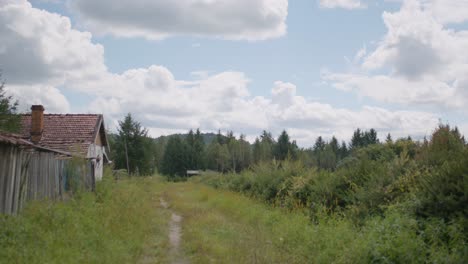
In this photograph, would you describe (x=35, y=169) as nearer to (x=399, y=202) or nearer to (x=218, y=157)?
(x=399, y=202)

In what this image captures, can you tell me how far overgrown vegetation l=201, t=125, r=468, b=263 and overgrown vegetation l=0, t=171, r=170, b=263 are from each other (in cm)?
452

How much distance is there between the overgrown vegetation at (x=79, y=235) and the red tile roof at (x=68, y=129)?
1247 cm

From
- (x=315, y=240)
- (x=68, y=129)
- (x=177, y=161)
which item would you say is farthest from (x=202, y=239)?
(x=177, y=161)

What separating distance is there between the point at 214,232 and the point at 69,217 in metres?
4.23

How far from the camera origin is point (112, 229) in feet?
36.9

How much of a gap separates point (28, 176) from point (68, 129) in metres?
16.7

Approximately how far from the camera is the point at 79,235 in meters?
9.65

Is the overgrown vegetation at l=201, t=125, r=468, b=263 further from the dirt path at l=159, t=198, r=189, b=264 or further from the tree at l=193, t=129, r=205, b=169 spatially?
the tree at l=193, t=129, r=205, b=169

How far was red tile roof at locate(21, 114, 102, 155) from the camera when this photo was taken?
2562 cm

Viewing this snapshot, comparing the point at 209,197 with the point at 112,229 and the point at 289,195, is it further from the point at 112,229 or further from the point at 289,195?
the point at 112,229

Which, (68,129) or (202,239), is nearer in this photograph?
(202,239)

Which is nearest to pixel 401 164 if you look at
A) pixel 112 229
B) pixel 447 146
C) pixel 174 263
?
pixel 447 146

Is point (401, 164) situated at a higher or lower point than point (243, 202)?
higher

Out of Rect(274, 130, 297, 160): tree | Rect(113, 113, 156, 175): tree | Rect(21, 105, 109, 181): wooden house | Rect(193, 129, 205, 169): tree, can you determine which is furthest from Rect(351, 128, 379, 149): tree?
Rect(21, 105, 109, 181): wooden house
